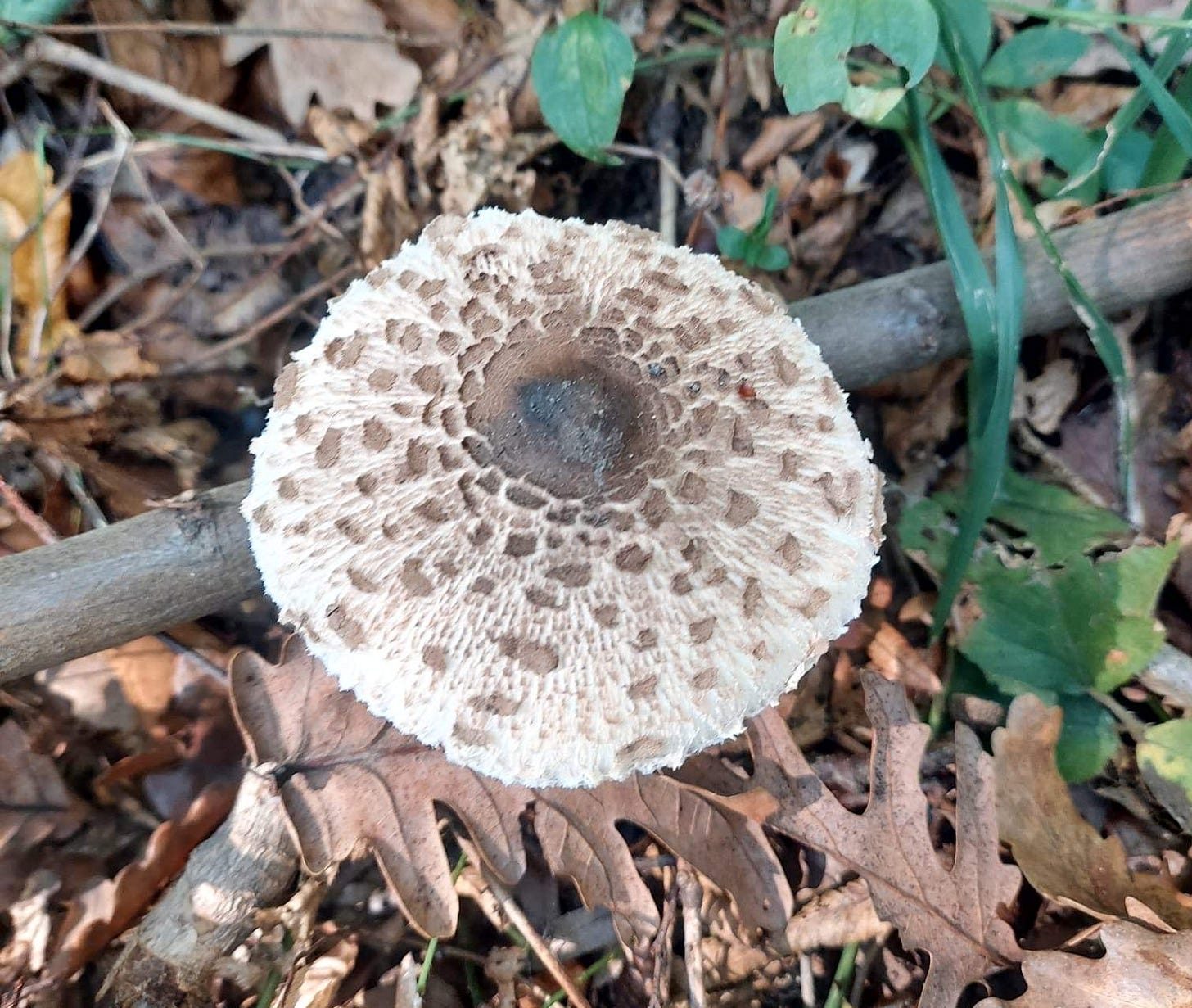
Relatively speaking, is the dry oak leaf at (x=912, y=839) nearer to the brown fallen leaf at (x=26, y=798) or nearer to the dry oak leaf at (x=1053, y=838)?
the dry oak leaf at (x=1053, y=838)

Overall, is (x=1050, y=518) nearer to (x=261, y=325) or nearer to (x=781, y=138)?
(x=781, y=138)

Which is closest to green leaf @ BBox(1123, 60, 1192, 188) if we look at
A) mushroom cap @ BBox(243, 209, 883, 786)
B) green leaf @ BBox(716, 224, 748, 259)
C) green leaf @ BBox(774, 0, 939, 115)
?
green leaf @ BBox(774, 0, 939, 115)

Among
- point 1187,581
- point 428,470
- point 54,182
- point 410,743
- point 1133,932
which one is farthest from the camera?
point 54,182

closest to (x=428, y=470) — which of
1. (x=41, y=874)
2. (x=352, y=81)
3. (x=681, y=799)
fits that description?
(x=681, y=799)

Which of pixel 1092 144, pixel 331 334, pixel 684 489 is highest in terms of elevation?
pixel 1092 144

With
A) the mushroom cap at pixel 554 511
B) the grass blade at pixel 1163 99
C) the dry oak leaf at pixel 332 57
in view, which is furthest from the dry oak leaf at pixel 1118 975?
the dry oak leaf at pixel 332 57

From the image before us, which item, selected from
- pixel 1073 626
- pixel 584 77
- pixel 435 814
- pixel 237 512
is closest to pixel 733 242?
pixel 584 77

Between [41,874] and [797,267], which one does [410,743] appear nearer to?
[41,874]
